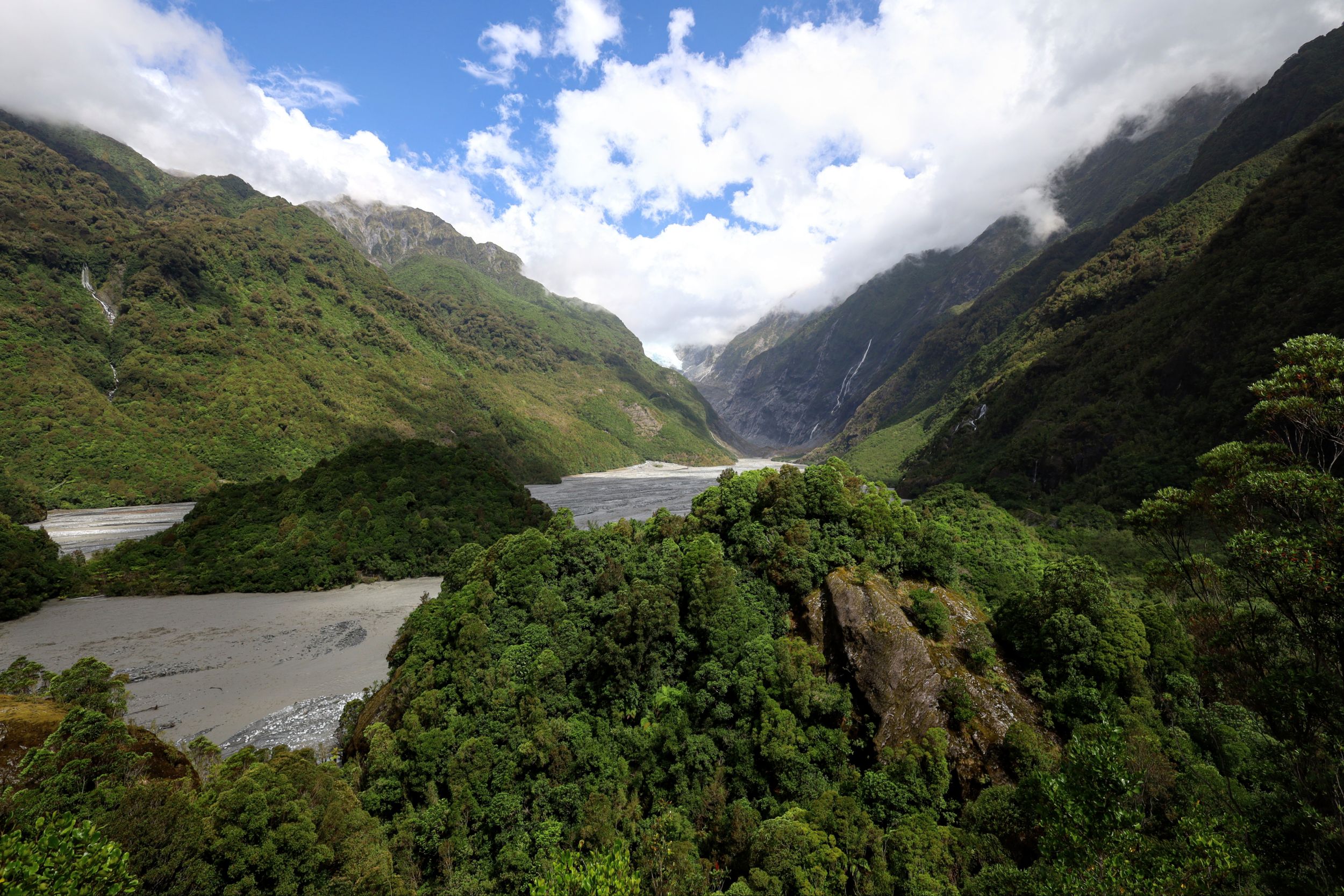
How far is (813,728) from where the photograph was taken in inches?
926

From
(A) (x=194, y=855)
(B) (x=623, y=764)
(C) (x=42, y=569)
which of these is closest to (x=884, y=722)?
(B) (x=623, y=764)

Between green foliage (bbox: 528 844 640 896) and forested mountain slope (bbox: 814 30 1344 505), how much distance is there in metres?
79.3

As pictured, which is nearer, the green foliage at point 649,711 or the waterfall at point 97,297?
the green foliage at point 649,711

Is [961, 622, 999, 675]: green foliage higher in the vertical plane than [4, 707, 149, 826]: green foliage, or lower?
lower

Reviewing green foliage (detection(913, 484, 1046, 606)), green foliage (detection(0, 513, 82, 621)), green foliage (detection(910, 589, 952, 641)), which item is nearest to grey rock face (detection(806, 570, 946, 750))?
green foliage (detection(910, 589, 952, 641))

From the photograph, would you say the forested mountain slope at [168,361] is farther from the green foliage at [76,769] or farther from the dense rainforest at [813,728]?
the green foliage at [76,769]

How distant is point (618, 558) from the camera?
117 ft

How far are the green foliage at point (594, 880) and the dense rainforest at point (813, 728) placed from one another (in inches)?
5.8

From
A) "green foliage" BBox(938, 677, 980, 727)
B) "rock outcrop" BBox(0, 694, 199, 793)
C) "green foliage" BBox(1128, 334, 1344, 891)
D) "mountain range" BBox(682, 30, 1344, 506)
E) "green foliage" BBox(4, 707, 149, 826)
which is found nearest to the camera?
"green foliage" BBox(1128, 334, 1344, 891)

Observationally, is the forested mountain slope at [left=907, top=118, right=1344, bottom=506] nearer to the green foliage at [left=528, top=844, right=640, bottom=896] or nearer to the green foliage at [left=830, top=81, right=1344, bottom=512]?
the green foliage at [left=830, top=81, right=1344, bottom=512]

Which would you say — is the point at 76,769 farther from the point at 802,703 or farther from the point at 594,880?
the point at 802,703

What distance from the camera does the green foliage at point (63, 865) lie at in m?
8.78

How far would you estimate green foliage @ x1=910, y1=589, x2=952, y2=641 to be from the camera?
24.5 m

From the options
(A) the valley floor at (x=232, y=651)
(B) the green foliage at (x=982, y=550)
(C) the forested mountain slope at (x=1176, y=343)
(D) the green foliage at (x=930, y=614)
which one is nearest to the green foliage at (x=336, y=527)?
(A) the valley floor at (x=232, y=651)
